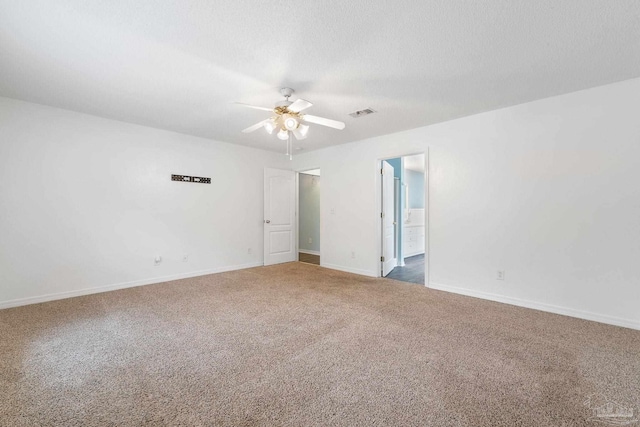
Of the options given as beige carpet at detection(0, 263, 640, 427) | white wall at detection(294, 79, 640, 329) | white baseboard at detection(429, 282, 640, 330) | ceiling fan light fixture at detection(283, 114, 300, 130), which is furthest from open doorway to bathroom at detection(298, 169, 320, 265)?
ceiling fan light fixture at detection(283, 114, 300, 130)

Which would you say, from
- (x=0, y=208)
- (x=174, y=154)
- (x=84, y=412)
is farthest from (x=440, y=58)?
(x=0, y=208)

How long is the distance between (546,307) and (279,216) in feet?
15.4

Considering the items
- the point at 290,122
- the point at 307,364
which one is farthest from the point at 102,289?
the point at 290,122

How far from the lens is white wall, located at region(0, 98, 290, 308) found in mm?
3230

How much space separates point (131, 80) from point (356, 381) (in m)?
3.45

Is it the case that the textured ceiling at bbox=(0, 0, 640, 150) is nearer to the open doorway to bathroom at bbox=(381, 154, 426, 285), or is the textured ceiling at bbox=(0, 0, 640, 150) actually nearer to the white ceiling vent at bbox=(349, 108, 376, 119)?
the white ceiling vent at bbox=(349, 108, 376, 119)

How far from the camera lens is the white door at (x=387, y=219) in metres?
4.73

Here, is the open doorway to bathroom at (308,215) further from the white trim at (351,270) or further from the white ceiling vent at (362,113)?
the white ceiling vent at (362,113)

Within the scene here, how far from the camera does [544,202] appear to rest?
3.08 m

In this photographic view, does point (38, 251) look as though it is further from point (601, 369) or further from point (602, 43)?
point (602, 43)

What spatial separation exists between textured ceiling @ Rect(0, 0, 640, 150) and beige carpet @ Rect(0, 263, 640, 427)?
8.16 ft

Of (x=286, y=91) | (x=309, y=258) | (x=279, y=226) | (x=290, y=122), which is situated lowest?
(x=309, y=258)

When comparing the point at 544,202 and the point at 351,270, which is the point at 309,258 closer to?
the point at 351,270

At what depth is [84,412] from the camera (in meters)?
1.50
